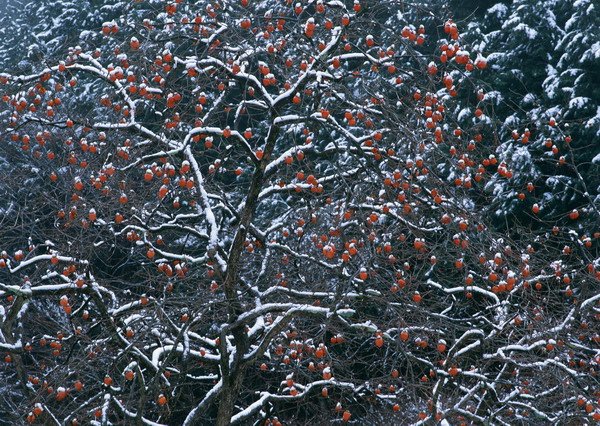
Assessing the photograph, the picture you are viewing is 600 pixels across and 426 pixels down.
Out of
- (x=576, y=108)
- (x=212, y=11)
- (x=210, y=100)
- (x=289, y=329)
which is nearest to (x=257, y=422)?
(x=289, y=329)

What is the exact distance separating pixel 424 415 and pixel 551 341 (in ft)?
3.94

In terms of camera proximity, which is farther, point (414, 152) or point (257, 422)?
point (257, 422)

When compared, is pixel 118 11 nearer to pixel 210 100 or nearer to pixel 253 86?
pixel 210 100

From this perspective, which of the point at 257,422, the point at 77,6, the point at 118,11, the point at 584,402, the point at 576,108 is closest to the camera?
the point at 584,402

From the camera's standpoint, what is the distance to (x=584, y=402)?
21.6 feet

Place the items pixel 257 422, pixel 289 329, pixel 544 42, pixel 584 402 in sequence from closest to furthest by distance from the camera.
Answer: pixel 584 402
pixel 289 329
pixel 257 422
pixel 544 42

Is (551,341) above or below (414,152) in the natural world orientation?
below

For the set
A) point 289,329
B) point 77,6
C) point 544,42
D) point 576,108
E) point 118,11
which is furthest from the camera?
point 77,6

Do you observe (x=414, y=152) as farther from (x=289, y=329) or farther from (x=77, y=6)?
(x=77, y=6)

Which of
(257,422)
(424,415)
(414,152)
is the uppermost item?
(414,152)

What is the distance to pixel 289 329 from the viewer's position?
7891mm

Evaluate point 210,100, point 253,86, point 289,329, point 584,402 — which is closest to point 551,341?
point 584,402

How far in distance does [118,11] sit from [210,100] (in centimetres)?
385

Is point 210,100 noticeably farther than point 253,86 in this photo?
Yes
